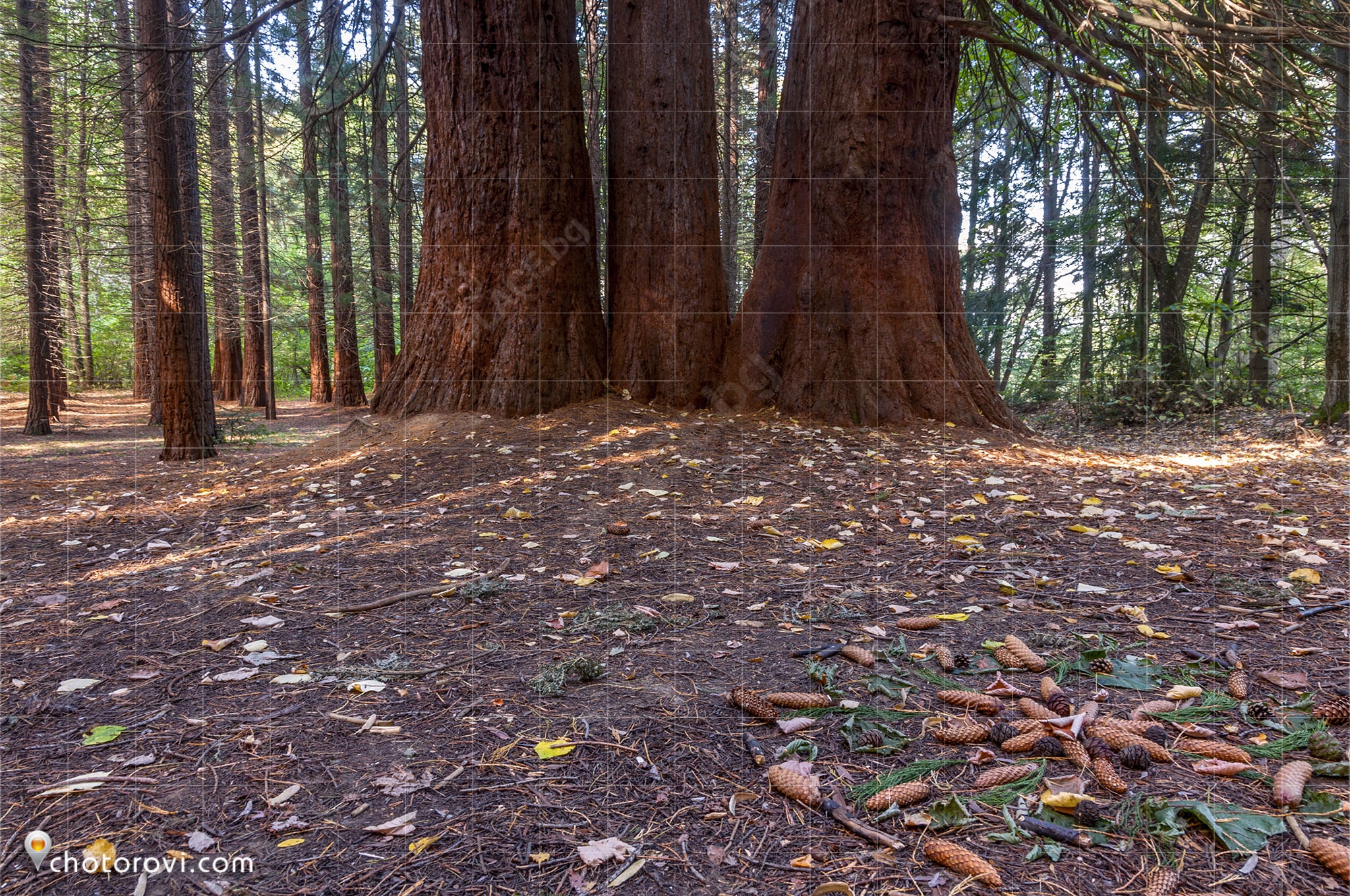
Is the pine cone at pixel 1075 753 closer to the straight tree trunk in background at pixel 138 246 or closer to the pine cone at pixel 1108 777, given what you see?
the pine cone at pixel 1108 777

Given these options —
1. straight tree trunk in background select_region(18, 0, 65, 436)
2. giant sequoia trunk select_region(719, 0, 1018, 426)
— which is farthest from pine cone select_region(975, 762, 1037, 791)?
straight tree trunk in background select_region(18, 0, 65, 436)

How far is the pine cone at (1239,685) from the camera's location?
1.78 m

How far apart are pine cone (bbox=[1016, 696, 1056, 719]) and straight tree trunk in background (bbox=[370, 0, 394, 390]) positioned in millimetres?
7442

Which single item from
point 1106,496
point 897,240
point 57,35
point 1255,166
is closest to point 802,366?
point 897,240

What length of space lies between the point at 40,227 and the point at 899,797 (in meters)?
13.9

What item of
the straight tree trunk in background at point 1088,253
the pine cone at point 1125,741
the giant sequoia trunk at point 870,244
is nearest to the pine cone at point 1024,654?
the pine cone at point 1125,741

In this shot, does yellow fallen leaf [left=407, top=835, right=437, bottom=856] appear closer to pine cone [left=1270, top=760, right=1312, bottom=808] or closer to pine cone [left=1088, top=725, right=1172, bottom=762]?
pine cone [left=1088, top=725, right=1172, bottom=762]

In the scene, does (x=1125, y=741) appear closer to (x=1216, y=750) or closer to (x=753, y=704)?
(x=1216, y=750)

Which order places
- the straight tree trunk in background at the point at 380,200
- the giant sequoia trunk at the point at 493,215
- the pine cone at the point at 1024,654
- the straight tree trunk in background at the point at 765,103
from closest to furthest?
the pine cone at the point at 1024,654, the giant sequoia trunk at the point at 493,215, the straight tree trunk in background at the point at 380,200, the straight tree trunk in background at the point at 765,103

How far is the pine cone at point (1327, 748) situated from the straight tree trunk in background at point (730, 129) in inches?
398

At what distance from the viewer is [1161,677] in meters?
1.92

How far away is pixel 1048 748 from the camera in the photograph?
155 cm

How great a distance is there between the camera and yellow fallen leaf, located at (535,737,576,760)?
5.29ft

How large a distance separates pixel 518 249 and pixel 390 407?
1692mm
